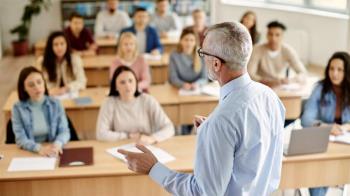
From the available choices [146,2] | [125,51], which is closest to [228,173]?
[125,51]

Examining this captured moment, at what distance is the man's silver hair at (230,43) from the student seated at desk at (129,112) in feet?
5.73

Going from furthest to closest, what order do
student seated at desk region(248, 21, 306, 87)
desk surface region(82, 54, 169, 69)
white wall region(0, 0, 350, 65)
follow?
white wall region(0, 0, 350, 65) → desk surface region(82, 54, 169, 69) → student seated at desk region(248, 21, 306, 87)

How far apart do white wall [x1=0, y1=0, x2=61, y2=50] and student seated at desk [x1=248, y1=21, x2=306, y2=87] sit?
19.1 feet

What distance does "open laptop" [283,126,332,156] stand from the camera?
110 inches

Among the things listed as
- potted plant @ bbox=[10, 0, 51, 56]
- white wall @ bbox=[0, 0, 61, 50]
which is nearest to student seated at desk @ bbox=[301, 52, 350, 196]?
potted plant @ bbox=[10, 0, 51, 56]

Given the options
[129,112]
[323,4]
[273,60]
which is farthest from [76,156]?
[323,4]

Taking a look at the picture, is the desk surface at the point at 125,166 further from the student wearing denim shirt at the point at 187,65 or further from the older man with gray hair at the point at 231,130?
→ the student wearing denim shirt at the point at 187,65

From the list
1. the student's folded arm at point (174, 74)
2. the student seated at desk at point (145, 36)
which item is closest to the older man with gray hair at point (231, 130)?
the student's folded arm at point (174, 74)

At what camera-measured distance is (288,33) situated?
8273 mm

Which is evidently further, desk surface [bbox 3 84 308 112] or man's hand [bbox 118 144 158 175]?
desk surface [bbox 3 84 308 112]

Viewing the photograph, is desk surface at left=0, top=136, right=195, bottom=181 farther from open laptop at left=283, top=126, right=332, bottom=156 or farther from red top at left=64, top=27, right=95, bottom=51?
red top at left=64, top=27, right=95, bottom=51

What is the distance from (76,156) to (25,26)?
6920 mm

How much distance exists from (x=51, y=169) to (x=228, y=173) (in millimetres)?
1447

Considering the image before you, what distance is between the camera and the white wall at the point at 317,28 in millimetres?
7449
